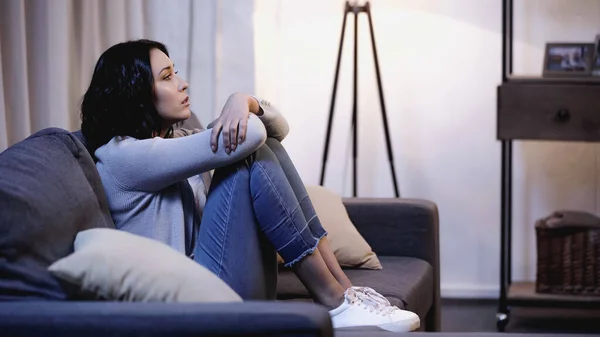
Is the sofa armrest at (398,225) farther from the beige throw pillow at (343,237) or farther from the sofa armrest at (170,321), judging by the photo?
the sofa armrest at (170,321)

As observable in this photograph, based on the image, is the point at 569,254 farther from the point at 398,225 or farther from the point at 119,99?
the point at 119,99

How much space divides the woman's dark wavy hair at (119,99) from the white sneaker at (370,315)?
1.78ft

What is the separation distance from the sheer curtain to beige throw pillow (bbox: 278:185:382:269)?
0.74m

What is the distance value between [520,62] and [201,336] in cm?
266

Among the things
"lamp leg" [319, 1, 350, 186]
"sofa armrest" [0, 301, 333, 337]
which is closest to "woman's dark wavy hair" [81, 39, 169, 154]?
"sofa armrest" [0, 301, 333, 337]

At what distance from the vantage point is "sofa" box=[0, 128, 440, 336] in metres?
1.19

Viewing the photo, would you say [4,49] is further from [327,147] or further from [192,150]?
[327,147]

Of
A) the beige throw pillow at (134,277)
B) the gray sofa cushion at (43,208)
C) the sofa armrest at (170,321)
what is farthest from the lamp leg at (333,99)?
the sofa armrest at (170,321)

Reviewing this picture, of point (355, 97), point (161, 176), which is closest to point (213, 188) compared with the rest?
point (161, 176)

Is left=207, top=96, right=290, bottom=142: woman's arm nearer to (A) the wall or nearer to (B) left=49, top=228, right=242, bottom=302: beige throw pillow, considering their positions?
(B) left=49, top=228, right=242, bottom=302: beige throw pillow

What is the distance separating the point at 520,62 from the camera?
3.59 m

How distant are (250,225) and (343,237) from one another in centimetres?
65

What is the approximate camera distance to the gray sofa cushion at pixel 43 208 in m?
1.36

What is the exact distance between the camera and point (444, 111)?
12.0ft
